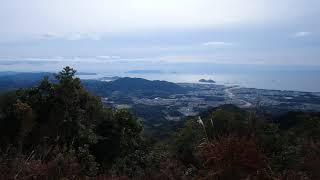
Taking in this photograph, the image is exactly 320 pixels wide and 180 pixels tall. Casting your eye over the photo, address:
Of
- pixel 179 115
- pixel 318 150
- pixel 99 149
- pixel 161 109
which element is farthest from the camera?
pixel 161 109

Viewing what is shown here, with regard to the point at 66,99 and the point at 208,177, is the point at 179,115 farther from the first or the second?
the point at 208,177

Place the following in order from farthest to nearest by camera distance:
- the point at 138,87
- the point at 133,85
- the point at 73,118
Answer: the point at 133,85
the point at 138,87
the point at 73,118

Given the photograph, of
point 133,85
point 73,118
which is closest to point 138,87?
point 133,85

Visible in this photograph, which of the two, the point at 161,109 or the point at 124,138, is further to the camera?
the point at 161,109

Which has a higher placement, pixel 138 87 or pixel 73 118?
pixel 73 118

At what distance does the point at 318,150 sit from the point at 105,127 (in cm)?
1505

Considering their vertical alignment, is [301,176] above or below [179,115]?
above

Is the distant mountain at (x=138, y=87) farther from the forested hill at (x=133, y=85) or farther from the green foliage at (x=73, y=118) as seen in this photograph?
the green foliage at (x=73, y=118)

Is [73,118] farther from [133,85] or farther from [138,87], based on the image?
[133,85]

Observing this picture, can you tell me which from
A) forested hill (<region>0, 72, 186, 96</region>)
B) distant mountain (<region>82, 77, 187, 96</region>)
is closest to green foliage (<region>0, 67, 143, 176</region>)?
distant mountain (<region>82, 77, 187, 96</region>)

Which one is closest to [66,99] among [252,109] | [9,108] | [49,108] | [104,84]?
[49,108]

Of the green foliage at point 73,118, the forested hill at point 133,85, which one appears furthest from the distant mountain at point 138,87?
the green foliage at point 73,118

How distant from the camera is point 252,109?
5.67m

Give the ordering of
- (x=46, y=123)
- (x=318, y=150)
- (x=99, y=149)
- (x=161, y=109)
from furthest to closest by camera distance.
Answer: (x=161, y=109), (x=99, y=149), (x=46, y=123), (x=318, y=150)
